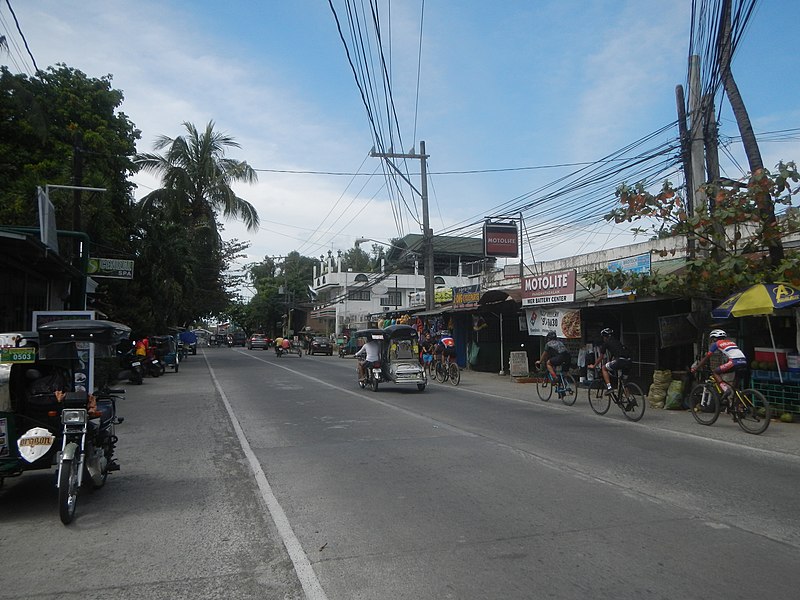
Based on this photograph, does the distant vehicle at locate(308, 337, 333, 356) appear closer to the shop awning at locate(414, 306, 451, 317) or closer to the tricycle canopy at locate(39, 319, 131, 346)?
the shop awning at locate(414, 306, 451, 317)

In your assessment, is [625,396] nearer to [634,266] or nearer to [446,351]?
[634,266]

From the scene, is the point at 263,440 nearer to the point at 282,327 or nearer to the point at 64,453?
the point at 64,453

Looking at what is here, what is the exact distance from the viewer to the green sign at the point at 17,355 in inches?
259

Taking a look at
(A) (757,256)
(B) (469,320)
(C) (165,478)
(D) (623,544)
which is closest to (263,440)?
(C) (165,478)

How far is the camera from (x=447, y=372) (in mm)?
23047

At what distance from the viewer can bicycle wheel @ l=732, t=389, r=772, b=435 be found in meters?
11.2

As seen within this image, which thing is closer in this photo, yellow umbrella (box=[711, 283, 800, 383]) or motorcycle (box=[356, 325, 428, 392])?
yellow umbrella (box=[711, 283, 800, 383])

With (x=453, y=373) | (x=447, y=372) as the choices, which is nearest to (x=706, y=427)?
(x=453, y=373)

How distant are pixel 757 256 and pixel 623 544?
12.0m

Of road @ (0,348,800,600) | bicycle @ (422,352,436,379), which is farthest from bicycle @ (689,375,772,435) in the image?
bicycle @ (422,352,436,379)

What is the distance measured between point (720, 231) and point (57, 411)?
1236 cm

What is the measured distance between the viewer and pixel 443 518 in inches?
240

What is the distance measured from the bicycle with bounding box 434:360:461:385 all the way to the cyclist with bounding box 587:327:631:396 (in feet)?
29.1

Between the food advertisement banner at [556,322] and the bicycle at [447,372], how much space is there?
2.96 m
